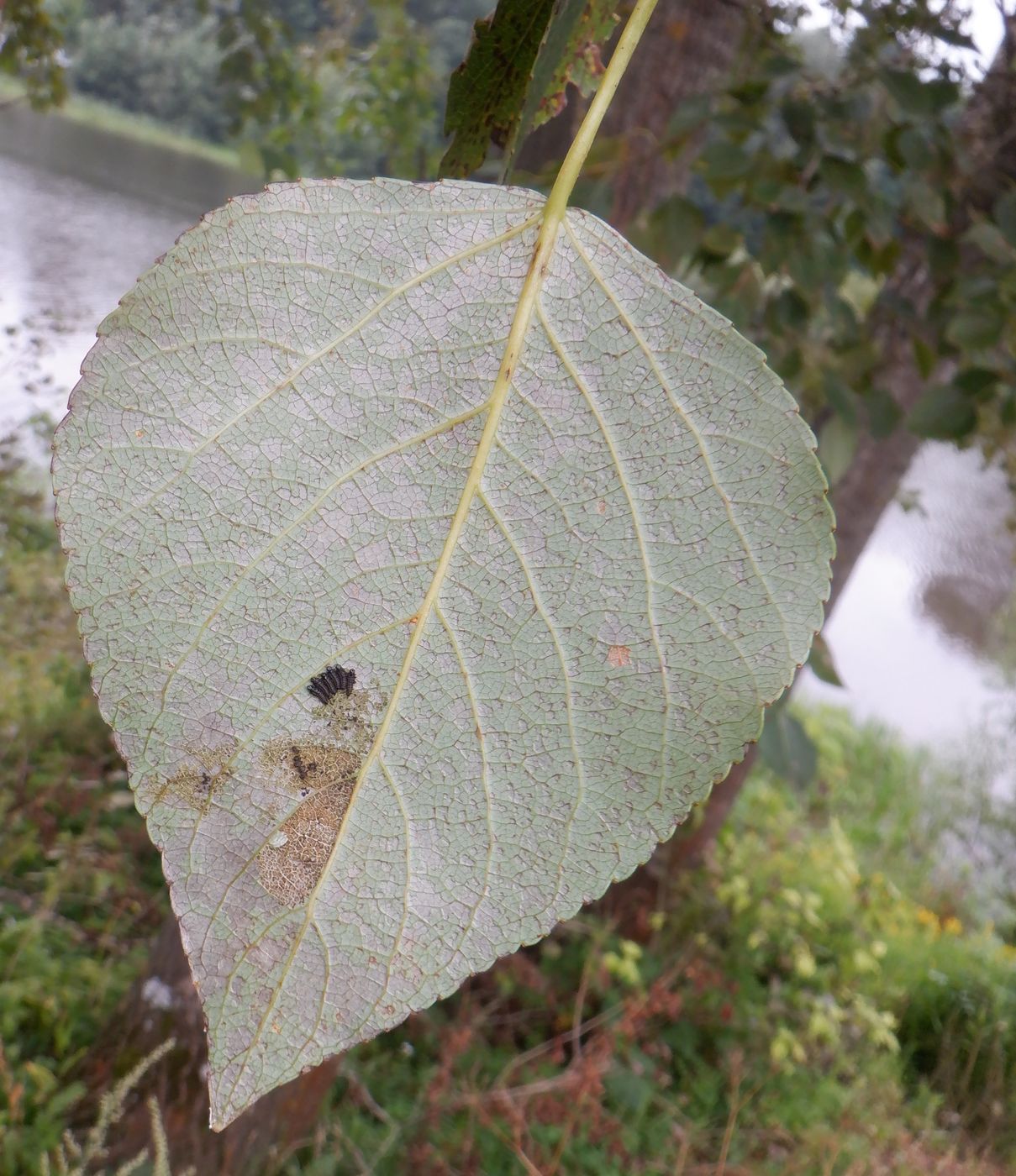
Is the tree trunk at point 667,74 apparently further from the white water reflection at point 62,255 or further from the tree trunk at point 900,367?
the white water reflection at point 62,255

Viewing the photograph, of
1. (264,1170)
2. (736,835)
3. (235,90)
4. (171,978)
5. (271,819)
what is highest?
(271,819)

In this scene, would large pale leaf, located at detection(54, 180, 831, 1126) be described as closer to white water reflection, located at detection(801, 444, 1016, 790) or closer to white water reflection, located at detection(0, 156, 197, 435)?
white water reflection, located at detection(0, 156, 197, 435)

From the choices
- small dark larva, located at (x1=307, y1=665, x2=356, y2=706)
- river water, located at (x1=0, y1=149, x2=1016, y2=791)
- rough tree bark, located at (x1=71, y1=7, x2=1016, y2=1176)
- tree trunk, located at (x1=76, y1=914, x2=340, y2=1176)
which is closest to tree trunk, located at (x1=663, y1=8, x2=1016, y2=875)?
rough tree bark, located at (x1=71, y1=7, x2=1016, y2=1176)

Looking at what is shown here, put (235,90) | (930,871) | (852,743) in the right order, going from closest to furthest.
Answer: (235,90), (930,871), (852,743)

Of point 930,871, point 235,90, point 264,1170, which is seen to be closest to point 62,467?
point 264,1170

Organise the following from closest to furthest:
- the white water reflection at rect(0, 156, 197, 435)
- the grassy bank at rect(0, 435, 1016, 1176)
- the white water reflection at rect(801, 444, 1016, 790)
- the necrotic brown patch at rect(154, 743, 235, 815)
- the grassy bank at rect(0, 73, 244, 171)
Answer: the necrotic brown patch at rect(154, 743, 235, 815) < the grassy bank at rect(0, 435, 1016, 1176) < the white water reflection at rect(0, 156, 197, 435) < the white water reflection at rect(801, 444, 1016, 790) < the grassy bank at rect(0, 73, 244, 171)

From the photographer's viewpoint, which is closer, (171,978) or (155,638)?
(155,638)

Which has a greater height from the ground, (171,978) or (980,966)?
(171,978)

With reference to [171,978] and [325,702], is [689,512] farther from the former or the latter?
[171,978]
